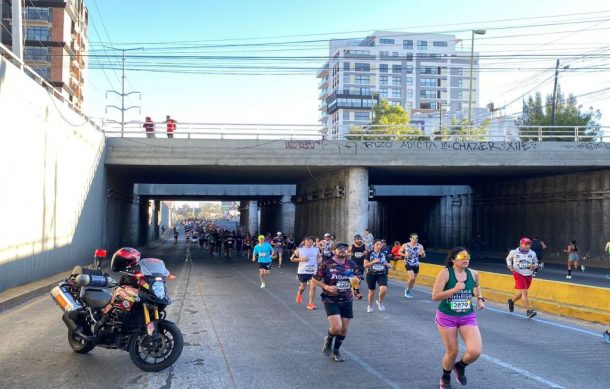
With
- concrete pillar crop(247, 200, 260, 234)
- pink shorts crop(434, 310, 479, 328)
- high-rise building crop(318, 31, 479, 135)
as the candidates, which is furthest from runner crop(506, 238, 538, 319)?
high-rise building crop(318, 31, 479, 135)

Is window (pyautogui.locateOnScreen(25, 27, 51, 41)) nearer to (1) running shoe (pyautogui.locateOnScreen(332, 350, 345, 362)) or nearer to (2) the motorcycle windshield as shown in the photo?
(2) the motorcycle windshield

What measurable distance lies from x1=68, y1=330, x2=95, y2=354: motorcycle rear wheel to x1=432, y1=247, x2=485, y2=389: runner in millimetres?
4633

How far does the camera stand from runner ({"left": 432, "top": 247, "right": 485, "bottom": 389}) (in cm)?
643

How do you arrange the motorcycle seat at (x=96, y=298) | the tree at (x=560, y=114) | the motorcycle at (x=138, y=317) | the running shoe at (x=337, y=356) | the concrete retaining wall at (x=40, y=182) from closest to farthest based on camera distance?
1. the motorcycle at (x=138, y=317)
2. the motorcycle seat at (x=96, y=298)
3. the running shoe at (x=337, y=356)
4. the concrete retaining wall at (x=40, y=182)
5. the tree at (x=560, y=114)

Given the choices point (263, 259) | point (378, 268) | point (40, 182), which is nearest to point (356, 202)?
point (263, 259)

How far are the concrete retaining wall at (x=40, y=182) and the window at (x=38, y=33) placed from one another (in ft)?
148

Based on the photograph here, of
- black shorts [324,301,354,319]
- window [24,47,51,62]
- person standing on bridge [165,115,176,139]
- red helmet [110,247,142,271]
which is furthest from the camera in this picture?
window [24,47,51,62]

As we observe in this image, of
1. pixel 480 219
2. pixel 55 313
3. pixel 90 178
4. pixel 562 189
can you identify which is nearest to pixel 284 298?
pixel 55 313

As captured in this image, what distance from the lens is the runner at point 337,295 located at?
8.03 m

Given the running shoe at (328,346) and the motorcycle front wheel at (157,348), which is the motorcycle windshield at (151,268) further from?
the running shoe at (328,346)

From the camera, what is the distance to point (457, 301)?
21.5 ft

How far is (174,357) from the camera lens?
23.5 feet

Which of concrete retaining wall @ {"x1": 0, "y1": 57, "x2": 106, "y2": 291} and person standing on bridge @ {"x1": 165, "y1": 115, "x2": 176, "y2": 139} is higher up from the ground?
person standing on bridge @ {"x1": 165, "y1": 115, "x2": 176, "y2": 139}

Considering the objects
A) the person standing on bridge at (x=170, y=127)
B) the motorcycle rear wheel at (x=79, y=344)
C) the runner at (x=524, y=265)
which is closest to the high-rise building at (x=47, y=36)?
the person standing on bridge at (x=170, y=127)
